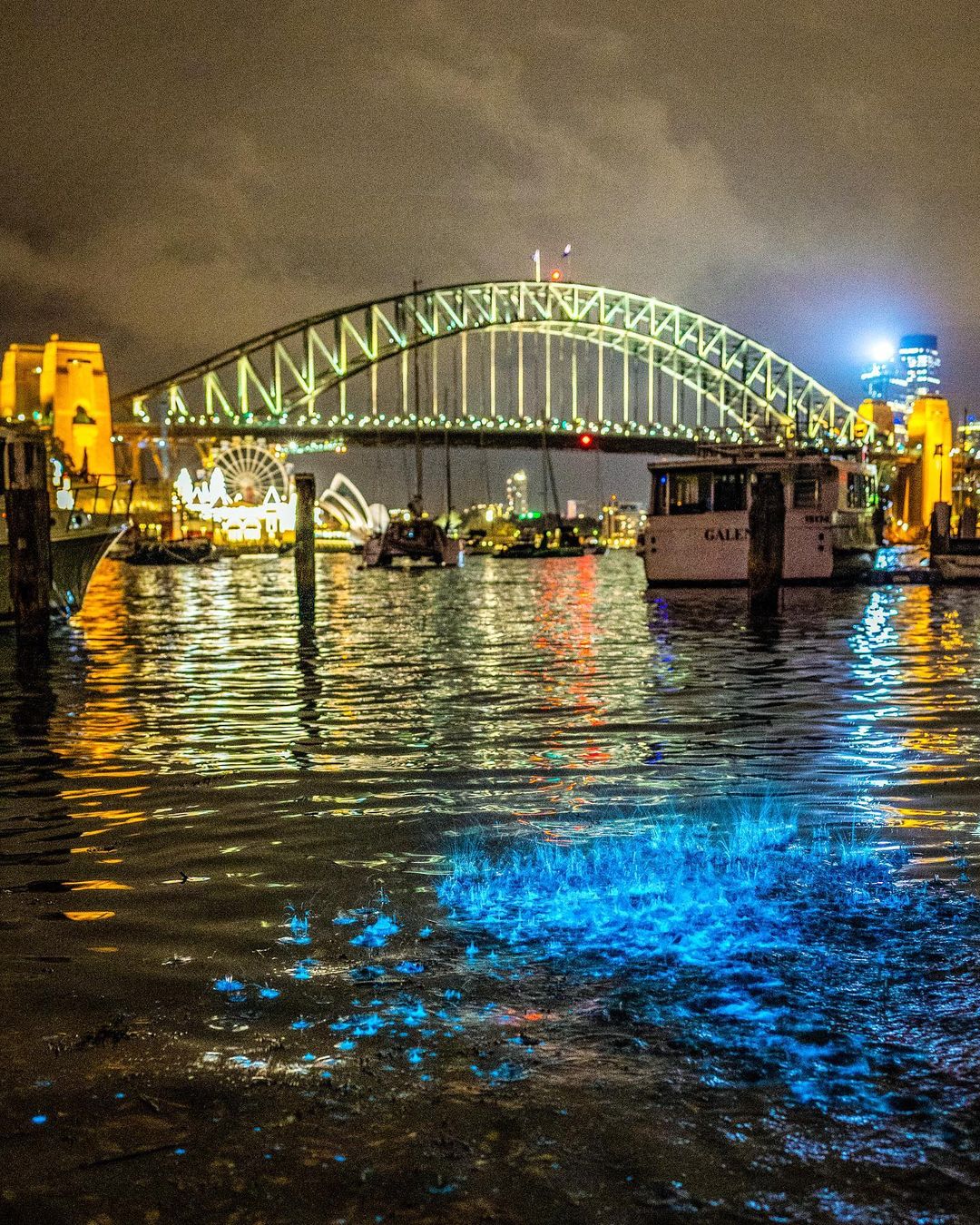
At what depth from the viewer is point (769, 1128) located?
3867 millimetres

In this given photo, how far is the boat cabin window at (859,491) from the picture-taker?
44.2 meters

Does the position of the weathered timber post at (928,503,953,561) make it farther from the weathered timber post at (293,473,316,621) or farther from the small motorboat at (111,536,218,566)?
the small motorboat at (111,536,218,566)

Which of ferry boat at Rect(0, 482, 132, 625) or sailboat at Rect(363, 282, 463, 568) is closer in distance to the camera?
ferry boat at Rect(0, 482, 132, 625)

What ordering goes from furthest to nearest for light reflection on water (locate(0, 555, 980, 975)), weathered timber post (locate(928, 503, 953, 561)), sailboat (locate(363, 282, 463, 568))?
sailboat (locate(363, 282, 463, 568)) → weathered timber post (locate(928, 503, 953, 561)) → light reflection on water (locate(0, 555, 980, 975))

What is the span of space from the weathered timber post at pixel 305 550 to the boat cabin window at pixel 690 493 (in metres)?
10.7

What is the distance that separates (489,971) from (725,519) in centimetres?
3527

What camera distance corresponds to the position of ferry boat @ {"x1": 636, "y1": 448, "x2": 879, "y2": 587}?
39.7 m

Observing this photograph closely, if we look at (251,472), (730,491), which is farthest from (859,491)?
(251,472)

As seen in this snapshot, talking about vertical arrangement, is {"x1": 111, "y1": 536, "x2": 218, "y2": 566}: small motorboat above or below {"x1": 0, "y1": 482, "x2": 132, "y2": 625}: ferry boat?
below

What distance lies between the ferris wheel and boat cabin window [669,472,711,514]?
A: 3300 inches

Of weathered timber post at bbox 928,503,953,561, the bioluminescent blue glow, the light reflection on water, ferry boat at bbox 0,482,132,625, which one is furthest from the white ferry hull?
the bioluminescent blue glow

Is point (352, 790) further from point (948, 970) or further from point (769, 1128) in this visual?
point (769, 1128)

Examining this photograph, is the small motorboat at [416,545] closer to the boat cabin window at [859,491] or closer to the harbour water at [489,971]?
the boat cabin window at [859,491]

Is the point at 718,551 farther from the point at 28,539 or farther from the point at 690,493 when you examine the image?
the point at 28,539
